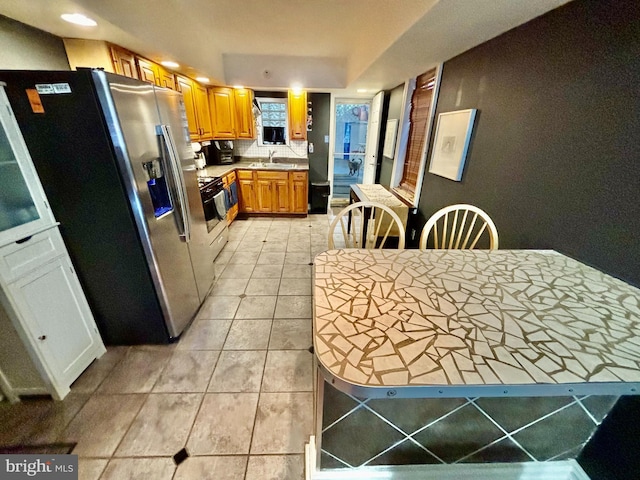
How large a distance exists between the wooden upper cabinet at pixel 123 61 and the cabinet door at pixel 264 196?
2.29 metres

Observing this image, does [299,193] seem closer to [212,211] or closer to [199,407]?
[212,211]

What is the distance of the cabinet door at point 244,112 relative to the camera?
165 inches

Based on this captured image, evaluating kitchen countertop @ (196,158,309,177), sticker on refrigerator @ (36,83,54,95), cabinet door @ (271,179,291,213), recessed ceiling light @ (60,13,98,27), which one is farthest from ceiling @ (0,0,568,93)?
cabinet door @ (271,179,291,213)

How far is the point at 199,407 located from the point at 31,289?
43.5 inches

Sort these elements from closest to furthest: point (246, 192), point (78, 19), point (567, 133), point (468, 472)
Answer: point (468, 472), point (567, 133), point (78, 19), point (246, 192)

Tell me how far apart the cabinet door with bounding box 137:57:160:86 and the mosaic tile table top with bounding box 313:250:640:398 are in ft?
8.44

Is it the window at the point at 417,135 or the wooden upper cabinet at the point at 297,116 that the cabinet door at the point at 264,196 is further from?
the window at the point at 417,135

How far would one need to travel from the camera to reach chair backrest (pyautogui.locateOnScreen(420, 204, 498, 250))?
5.19 feet

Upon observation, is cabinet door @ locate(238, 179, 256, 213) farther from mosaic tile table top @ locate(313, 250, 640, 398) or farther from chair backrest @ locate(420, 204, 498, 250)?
mosaic tile table top @ locate(313, 250, 640, 398)

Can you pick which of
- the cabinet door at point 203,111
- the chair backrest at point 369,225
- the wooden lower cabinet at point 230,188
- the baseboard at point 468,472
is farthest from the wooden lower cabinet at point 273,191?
the baseboard at point 468,472

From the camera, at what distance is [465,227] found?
84.4 inches

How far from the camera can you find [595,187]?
114cm

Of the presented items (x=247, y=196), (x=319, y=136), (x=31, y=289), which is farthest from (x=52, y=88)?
(x=319, y=136)

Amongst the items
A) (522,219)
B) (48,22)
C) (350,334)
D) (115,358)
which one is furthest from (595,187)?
(48,22)
